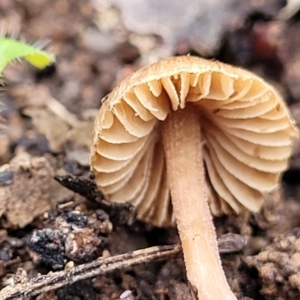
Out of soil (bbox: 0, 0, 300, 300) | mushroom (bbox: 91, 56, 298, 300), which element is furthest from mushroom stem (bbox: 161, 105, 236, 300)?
soil (bbox: 0, 0, 300, 300)

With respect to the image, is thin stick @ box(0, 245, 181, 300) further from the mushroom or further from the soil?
the mushroom

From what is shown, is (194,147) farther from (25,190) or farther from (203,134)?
(25,190)

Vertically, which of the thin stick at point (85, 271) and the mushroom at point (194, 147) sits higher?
the mushroom at point (194, 147)

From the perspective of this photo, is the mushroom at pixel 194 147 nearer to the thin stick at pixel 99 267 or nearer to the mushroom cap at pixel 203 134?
the mushroom cap at pixel 203 134

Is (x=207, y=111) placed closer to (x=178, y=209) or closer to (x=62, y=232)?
(x=178, y=209)

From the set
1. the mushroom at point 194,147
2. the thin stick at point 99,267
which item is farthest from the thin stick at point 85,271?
the mushroom at point 194,147
